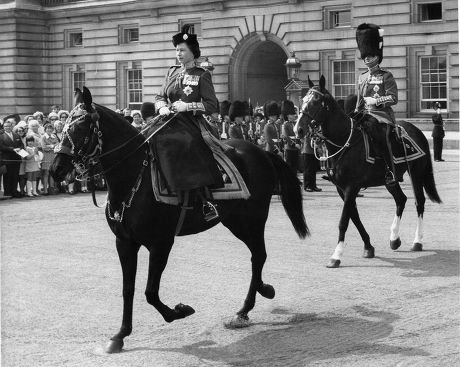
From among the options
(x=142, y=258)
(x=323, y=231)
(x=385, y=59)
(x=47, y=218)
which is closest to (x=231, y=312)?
(x=142, y=258)

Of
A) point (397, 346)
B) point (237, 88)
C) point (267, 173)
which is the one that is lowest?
point (397, 346)

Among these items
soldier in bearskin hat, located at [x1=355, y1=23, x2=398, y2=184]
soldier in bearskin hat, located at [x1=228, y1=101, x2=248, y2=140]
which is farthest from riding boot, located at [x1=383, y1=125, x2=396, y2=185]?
soldier in bearskin hat, located at [x1=228, y1=101, x2=248, y2=140]

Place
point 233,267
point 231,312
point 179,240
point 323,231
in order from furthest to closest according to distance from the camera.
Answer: point 323,231 < point 179,240 < point 233,267 < point 231,312

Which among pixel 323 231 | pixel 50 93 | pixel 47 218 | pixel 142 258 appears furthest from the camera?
pixel 50 93

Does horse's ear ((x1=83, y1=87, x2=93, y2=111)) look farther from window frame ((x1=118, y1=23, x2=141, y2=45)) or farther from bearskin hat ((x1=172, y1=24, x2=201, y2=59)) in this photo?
window frame ((x1=118, y1=23, x2=141, y2=45))

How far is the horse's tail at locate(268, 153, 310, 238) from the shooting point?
8211 millimetres

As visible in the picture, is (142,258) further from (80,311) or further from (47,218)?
(47,218)

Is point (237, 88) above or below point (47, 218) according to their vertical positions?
above

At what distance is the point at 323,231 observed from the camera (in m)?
12.4

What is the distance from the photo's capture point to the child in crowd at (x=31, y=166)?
1820cm

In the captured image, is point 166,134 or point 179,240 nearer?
point 166,134

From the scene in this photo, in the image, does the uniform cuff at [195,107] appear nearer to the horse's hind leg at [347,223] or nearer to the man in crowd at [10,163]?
the horse's hind leg at [347,223]

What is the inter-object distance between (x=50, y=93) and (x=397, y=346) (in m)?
38.0

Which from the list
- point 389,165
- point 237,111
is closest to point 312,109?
point 389,165
